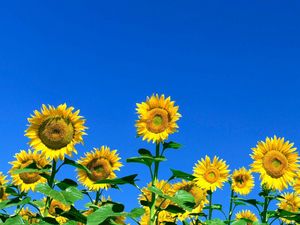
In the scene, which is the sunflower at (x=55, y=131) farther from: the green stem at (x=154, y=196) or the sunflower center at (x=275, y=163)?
the sunflower center at (x=275, y=163)

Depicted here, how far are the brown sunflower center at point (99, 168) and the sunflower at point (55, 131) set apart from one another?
2.05 meters

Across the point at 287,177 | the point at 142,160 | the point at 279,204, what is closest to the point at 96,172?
the point at 142,160

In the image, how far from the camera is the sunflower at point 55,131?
9.07m

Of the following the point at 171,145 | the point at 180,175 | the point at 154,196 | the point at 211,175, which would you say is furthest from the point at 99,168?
the point at 154,196

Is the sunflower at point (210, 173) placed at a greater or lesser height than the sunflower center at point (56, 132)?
greater

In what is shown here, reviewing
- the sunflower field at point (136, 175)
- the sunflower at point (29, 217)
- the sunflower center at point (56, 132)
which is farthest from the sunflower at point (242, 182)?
the sunflower center at point (56, 132)

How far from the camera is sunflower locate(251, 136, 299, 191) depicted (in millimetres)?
10748

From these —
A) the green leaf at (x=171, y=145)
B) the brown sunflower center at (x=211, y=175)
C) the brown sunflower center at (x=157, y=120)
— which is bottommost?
the green leaf at (x=171, y=145)

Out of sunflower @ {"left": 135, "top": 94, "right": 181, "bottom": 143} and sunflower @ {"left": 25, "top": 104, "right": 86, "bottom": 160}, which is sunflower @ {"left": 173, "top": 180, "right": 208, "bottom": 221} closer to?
sunflower @ {"left": 135, "top": 94, "right": 181, "bottom": 143}

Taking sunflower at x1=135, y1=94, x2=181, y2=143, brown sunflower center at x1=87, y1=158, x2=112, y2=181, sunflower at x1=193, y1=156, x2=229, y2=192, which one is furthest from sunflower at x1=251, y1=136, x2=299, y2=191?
brown sunflower center at x1=87, y1=158, x2=112, y2=181

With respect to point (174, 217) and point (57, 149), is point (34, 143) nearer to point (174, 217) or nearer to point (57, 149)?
point (57, 149)

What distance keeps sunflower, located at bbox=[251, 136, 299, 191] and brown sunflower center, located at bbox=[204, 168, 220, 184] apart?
119cm

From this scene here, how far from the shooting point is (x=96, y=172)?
36.5 feet

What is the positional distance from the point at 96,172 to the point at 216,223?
344 cm
